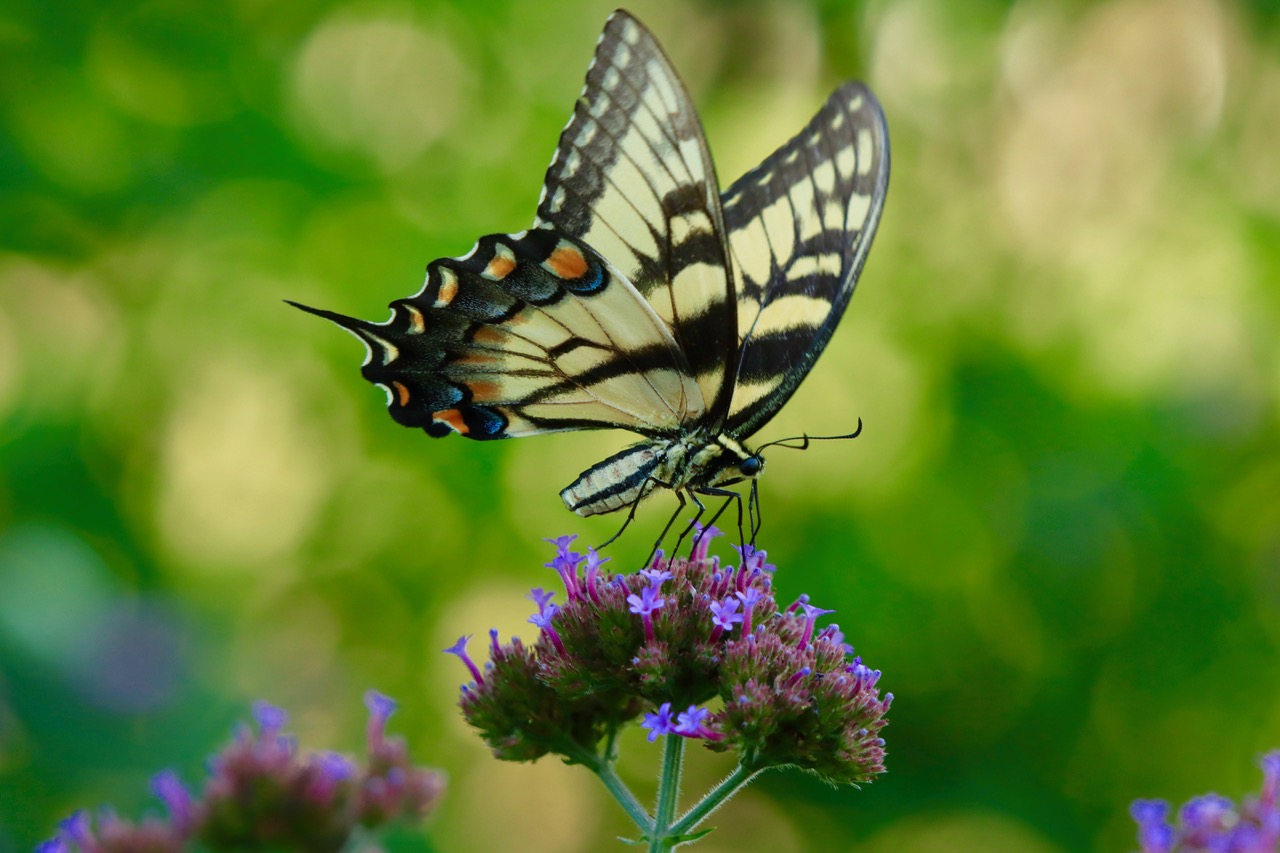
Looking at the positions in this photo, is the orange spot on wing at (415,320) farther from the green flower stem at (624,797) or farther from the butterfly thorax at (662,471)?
the green flower stem at (624,797)

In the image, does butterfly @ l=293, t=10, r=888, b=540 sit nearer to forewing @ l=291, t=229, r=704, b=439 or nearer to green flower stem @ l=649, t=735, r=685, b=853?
forewing @ l=291, t=229, r=704, b=439

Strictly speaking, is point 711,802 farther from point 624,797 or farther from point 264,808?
point 264,808

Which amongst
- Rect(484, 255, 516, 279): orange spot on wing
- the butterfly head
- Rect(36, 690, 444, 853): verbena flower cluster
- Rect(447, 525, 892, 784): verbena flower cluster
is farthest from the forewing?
Rect(36, 690, 444, 853): verbena flower cluster

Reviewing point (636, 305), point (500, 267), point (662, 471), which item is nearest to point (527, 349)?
point (500, 267)

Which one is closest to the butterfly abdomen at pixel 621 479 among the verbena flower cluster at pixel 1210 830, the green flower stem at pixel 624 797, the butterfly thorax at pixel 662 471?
the butterfly thorax at pixel 662 471

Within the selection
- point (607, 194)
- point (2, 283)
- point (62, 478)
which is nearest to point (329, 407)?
point (62, 478)
